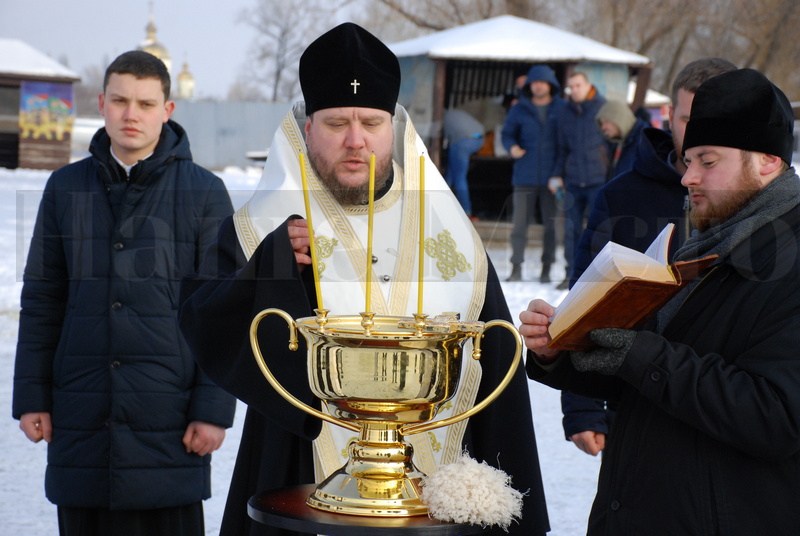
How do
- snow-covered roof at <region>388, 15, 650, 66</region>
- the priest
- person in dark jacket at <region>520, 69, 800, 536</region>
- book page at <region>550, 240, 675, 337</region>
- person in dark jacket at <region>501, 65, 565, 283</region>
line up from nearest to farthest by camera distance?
1. book page at <region>550, 240, 675, 337</region>
2. person in dark jacket at <region>520, 69, 800, 536</region>
3. the priest
4. person in dark jacket at <region>501, 65, 565, 283</region>
5. snow-covered roof at <region>388, 15, 650, 66</region>

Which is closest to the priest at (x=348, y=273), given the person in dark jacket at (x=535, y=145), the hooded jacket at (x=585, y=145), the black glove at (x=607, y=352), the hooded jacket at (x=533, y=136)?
the black glove at (x=607, y=352)

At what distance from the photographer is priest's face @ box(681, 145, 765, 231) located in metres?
2.28

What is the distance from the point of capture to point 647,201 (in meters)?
3.40


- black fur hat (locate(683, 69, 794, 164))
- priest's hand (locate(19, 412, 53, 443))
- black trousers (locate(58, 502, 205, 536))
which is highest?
black fur hat (locate(683, 69, 794, 164))

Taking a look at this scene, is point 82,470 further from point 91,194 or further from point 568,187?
point 568,187

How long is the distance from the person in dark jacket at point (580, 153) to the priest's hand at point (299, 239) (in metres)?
7.36

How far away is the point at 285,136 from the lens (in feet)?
9.58

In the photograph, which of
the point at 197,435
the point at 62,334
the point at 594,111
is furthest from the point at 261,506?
the point at 594,111

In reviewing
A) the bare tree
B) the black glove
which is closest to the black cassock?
the black glove

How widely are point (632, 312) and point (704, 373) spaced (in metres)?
0.19

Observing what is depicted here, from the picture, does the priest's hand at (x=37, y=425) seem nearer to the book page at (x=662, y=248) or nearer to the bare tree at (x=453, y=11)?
the book page at (x=662, y=248)

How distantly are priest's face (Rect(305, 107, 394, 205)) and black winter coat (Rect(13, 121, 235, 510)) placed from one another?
0.82 metres

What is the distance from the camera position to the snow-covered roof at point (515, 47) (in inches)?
524

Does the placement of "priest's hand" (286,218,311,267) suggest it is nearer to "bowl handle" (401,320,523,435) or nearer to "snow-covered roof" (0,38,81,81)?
"bowl handle" (401,320,523,435)
